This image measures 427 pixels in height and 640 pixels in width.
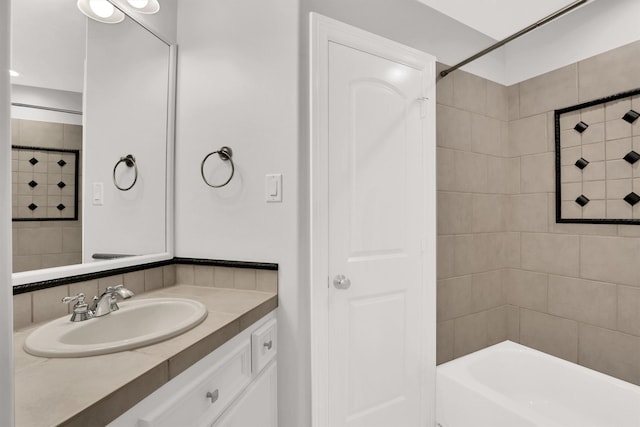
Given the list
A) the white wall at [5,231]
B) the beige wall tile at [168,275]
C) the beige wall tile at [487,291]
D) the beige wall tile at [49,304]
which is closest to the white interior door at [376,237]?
the beige wall tile at [487,291]

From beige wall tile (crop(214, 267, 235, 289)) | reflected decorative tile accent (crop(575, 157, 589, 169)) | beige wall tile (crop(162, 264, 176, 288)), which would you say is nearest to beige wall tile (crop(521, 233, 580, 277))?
reflected decorative tile accent (crop(575, 157, 589, 169))

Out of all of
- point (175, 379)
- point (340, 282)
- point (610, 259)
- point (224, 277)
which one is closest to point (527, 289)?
point (610, 259)

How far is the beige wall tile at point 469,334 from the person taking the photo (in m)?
2.00

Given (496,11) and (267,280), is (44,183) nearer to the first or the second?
(267,280)

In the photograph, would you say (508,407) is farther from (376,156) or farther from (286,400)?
(376,156)

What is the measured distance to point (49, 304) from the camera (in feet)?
3.49

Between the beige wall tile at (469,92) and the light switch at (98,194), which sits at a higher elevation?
the beige wall tile at (469,92)

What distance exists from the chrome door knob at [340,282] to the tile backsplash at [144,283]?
0.94 ft

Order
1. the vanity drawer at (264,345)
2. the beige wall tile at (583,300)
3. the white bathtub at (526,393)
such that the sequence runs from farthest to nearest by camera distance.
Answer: the beige wall tile at (583,300) < the white bathtub at (526,393) < the vanity drawer at (264,345)

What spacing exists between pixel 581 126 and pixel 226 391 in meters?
2.30

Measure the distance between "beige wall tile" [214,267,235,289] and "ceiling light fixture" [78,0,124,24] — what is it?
1.15 metres

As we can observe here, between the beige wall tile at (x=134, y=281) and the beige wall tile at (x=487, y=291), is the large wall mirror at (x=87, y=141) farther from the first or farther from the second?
the beige wall tile at (x=487, y=291)

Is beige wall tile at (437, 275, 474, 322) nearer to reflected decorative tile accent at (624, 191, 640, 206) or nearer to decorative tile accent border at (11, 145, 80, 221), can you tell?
reflected decorative tile accent at (624, 191, 640, 206)

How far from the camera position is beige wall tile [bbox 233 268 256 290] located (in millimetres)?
1424
